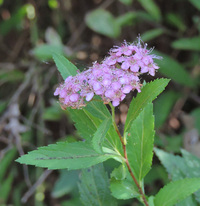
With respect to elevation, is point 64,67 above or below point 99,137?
above

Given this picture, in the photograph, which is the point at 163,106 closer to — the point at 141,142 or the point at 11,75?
the point at 11,75

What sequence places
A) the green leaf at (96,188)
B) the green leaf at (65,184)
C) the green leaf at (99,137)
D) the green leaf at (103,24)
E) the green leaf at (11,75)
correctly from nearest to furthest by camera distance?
the green leaf at (99,137) < the green leaf at (96,188) < the green leaf at (65,184) < the green leaf at (103,24) < the green leaf at (11,75)

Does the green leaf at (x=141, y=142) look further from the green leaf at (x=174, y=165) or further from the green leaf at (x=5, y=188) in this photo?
the green leaf at (x=5, y=188)

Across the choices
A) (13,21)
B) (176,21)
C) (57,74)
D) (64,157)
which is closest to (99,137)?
(64,157)

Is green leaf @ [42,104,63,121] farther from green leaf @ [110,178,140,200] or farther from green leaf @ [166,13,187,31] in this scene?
green leaf @ [110,178,140,200]

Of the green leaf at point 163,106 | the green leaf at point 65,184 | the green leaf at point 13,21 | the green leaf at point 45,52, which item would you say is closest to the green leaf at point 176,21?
the green leaf at point 163,106

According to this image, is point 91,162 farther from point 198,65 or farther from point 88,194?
point 198,65
